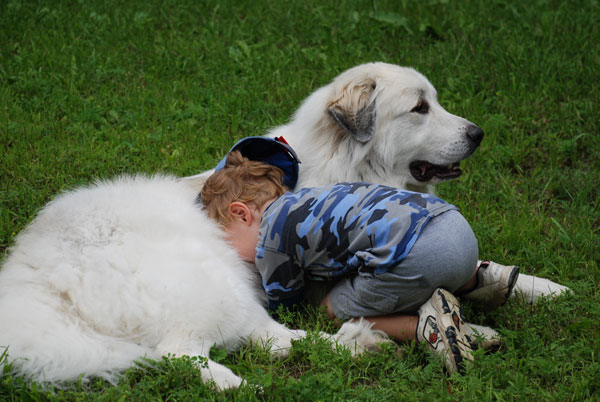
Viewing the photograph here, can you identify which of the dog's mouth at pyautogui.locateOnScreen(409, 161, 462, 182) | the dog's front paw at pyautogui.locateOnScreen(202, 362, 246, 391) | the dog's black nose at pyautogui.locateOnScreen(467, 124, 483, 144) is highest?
the dog's black nose at pyautogui.locateOnScreen(467, 124, 483, 144)

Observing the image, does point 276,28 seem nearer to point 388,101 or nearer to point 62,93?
point 62,93

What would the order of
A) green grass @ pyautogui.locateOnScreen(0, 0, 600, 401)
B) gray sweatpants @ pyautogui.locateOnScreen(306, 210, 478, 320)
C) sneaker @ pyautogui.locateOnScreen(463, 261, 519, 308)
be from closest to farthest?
green grass @ pyautogui.locateOnScreen(0, 0, 600, 401) < gray sweatpants @ pyautogui.locateOnScreen(306, 210, 478, 320) < sneaker @ pyautogui.locateOnScreen(463, 261, 519, 308)

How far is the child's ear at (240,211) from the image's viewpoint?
371cm

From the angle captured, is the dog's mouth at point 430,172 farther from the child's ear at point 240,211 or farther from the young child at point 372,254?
the child's ear at point 240,211

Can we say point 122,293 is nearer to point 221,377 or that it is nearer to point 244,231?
point 221,377

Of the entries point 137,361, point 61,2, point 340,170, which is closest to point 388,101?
point 340,170

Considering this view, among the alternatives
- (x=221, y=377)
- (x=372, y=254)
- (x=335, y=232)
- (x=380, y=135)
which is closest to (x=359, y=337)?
(x=372, y=254)

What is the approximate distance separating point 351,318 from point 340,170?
103 centimetres

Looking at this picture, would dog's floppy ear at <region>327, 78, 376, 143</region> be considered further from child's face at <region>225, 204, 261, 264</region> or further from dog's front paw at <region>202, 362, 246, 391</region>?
dog's front paw at <region>202, 362, 246, 391</region>

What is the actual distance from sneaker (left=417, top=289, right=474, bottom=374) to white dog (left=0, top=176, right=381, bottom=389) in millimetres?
305

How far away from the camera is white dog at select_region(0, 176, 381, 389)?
2.80 metres

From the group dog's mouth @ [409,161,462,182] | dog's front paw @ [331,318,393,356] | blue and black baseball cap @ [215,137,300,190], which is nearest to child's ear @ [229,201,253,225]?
blue and black baseball cap @ [215,137,300,190]

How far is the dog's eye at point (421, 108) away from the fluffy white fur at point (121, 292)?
159 centimetres

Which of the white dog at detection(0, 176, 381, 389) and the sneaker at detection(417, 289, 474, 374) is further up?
the white dog at detection(0, 176, 381, 389)
